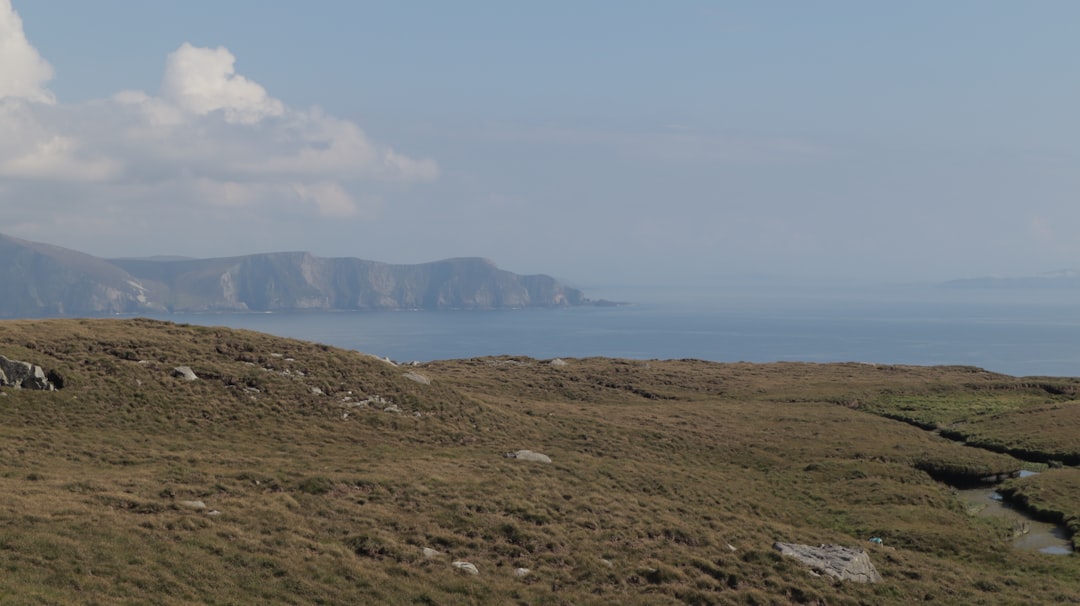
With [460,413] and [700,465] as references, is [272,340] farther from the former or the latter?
[700,465]

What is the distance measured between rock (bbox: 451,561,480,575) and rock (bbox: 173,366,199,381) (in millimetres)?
28322

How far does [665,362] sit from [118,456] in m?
85.9

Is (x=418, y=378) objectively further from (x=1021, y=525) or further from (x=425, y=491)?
(x=1021, y=525)

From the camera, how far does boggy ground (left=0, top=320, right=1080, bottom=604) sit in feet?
70.1

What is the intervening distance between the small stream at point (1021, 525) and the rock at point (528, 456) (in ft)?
79.1

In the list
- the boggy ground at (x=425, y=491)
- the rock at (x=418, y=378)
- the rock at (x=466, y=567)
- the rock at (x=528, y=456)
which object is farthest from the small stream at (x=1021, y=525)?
the rock at (x=418, y=378)

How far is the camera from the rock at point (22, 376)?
38.0m

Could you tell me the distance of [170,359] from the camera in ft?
152

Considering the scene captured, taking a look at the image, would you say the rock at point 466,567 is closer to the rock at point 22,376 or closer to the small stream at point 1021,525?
the small stream at point 1021,525

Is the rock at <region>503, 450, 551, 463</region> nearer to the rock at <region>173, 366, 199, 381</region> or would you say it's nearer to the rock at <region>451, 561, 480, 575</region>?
the rock at <region>451, 561, 480, 575</region>

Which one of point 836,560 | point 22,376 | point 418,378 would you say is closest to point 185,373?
point 22,376

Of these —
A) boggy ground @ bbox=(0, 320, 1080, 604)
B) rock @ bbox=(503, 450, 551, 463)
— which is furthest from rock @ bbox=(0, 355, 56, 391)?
rock @ bbox=(503, 450, 551, 463)

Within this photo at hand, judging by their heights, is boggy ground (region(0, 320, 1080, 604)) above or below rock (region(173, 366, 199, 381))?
below

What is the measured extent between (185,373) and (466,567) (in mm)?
29282
